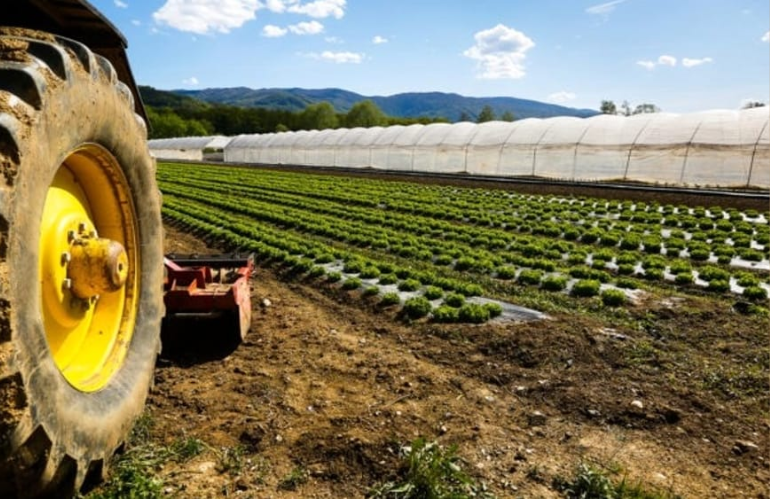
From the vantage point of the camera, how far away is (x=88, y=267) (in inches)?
103

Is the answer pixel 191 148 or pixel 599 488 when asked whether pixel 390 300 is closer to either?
pixel 599 488

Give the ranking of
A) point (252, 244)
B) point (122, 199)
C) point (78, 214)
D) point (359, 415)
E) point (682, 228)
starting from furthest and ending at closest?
point (682, 228), point (252, 244), point (359, 415), point (122, 199), point (78, 214)

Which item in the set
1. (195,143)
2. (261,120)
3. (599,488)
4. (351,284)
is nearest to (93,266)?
(599,488)

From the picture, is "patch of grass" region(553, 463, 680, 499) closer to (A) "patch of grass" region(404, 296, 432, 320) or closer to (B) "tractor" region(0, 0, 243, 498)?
(B) "tractor" region(0, 0, 243, 498)

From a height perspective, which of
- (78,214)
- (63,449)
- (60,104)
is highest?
(60,104)

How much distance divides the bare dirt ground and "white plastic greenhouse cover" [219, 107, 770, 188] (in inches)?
792

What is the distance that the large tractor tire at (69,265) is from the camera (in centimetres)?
198

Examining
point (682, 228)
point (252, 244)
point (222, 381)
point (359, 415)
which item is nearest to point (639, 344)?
A: point (359, 415)

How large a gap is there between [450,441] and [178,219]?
14910mm

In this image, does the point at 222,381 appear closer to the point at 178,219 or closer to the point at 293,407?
the point at 293,407

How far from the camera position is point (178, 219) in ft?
55.2

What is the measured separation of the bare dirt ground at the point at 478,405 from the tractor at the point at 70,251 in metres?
0.90

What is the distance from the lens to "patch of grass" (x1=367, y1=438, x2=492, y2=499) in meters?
3.18

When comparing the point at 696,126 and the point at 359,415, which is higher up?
the point at 696,126
